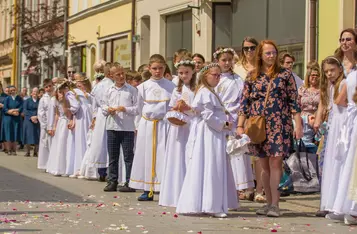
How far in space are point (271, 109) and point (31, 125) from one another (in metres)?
16.6

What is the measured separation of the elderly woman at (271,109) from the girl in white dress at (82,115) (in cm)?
784

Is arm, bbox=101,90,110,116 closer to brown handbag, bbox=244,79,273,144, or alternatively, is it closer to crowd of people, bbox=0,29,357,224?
crowd of people, bbox=0,29,357,224

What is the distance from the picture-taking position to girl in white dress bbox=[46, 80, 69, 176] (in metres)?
18.5

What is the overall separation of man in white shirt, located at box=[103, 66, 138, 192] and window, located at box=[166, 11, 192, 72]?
1304cm

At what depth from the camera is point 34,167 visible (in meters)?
20.9

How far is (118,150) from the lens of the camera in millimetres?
14656

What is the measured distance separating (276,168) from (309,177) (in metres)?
3.42

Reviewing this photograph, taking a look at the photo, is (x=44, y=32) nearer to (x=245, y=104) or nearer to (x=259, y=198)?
(x=259, y=198)

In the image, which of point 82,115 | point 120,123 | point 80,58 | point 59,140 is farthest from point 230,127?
point 80,58

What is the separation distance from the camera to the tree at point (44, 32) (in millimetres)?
40291

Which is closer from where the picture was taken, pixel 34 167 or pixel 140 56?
pixel 34 167

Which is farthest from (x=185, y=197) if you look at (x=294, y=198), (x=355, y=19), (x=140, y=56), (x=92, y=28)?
(x=92, y=28)

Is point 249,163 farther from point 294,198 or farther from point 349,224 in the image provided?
point 349,224

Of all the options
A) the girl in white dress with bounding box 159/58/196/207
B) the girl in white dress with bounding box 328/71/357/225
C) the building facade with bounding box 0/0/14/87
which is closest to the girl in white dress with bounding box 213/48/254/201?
the girl in white dress with bounding box 159/58/196/207
